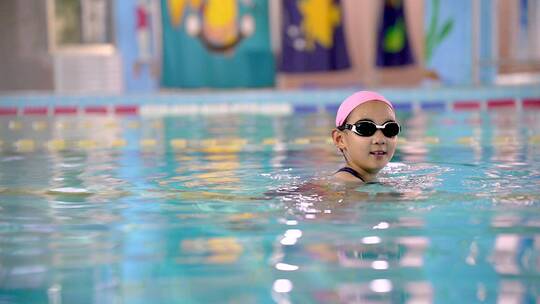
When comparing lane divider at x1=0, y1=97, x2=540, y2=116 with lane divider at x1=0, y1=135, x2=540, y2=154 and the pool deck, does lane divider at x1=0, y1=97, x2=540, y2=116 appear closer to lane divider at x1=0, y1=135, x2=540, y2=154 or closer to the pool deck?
the pool deck

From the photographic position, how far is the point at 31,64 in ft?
52.1

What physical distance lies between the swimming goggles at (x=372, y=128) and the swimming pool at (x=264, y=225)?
0.27 m

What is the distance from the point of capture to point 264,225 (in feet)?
11.4

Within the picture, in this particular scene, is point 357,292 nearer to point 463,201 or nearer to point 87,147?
point 463,201

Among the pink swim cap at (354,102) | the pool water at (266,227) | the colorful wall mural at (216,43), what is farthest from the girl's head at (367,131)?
the colorful wall mural at (216,43)

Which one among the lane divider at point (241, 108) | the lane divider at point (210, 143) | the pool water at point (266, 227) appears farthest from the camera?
the lane divider at point (241, 108)

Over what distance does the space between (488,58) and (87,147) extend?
28.8 feet

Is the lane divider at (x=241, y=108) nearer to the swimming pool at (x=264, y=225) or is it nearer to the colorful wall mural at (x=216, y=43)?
the colorful wall mural at (x=216, y=43)

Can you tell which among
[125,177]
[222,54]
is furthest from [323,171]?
[222,54]

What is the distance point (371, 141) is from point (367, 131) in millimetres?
50

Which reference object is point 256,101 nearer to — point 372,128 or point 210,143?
point 210,143

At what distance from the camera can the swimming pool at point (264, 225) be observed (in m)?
2.48

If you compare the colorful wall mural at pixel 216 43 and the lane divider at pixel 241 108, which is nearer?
the lane divider at pixel 241 108


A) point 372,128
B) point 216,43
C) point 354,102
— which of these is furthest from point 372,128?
point 216,43
